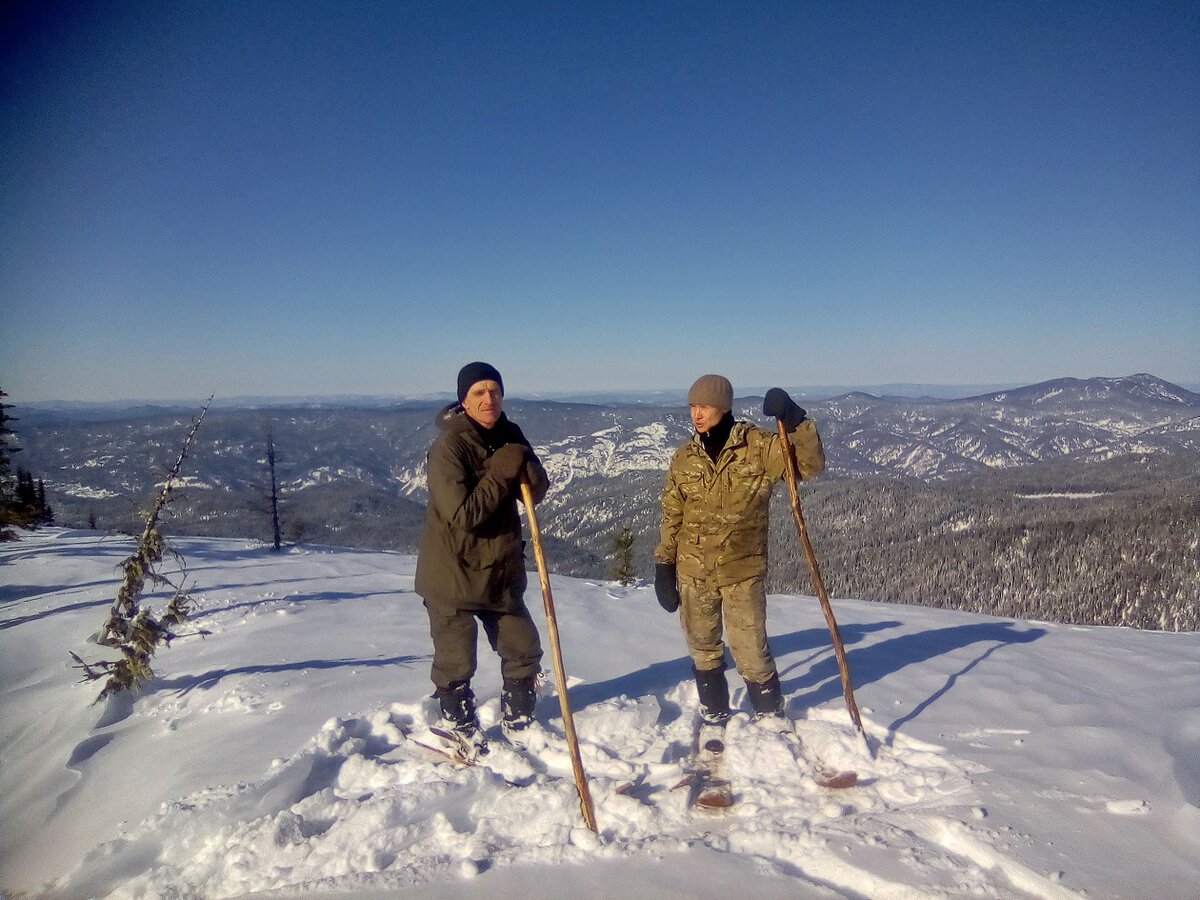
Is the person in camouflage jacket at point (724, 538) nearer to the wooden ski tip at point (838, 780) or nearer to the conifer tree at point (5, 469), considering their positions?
the wooden ski tip at point (838, 780)

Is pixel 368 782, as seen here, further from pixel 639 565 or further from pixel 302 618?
pixel 639 565

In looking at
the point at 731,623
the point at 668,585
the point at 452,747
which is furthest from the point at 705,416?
the point at 452,747

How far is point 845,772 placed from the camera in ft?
13.0

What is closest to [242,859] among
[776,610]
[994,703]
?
[994,703]

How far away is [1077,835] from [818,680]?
291 centimetres

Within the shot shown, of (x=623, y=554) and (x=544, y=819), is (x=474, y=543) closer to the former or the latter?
(x=544, y=819)

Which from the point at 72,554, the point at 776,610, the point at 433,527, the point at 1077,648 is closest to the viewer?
the point at 433,527

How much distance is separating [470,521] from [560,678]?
1167 mm

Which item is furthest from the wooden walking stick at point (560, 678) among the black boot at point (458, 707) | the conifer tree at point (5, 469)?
the conifer tree at point (5, 469)

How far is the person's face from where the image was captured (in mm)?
4121

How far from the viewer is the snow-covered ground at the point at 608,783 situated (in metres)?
2.98

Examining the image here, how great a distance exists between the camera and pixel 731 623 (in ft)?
14.7

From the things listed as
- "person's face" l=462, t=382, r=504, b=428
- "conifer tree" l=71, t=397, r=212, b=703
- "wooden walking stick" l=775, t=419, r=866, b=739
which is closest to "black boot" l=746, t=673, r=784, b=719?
"wooden walking stick" l=775, t=419, r=866, b=739

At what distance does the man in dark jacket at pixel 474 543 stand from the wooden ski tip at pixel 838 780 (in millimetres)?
2049
